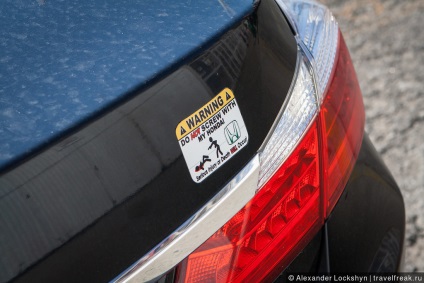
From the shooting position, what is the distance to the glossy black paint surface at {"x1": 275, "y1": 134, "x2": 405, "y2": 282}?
1568 millimetres

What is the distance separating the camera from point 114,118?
46.9 inches

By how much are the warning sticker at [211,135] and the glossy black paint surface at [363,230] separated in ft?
1.15

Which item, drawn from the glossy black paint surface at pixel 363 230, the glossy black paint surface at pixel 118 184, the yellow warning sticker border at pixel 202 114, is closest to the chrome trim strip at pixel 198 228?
the glossy black paint surface at pixel 118 184

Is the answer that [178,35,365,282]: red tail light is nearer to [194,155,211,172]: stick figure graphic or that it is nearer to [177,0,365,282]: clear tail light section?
[177,0,365,282]: clear tail light section

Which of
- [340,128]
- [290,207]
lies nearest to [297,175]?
[290,207]

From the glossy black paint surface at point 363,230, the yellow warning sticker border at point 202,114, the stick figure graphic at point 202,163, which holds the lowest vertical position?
the glossy black paint surface at point 363,230

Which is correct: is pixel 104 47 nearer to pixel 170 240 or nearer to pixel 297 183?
pixel 170 240

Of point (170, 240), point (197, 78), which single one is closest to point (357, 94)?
point (197, 78)

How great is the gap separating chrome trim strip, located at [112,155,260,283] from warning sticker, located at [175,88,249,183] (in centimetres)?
5

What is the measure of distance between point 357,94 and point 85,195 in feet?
2.99

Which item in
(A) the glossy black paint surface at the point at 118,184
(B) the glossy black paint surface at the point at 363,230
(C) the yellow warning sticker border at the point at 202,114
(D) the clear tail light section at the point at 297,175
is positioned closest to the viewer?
(A) the glossy black paint surface at the point at 118,184

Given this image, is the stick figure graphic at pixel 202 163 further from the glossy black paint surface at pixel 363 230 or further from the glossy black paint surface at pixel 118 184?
the glossy black paint surface at pixel 363 230

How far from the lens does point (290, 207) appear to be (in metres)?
1.49

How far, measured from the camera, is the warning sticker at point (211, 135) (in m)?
1.25
